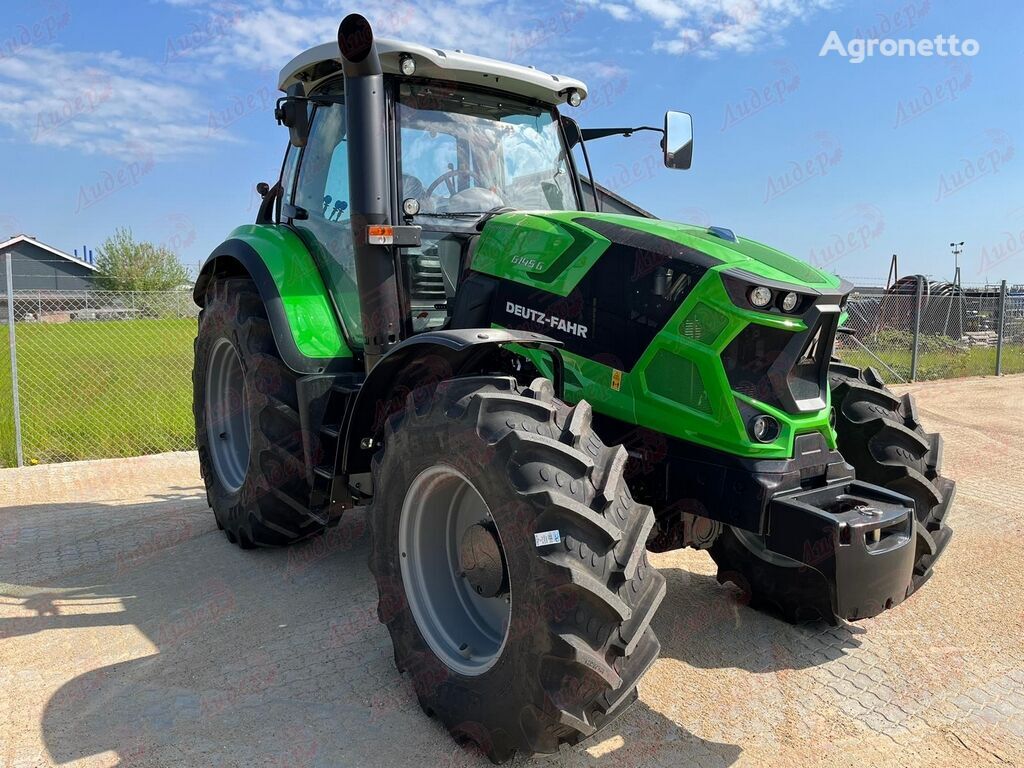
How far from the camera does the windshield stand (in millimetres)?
Answer: 3838

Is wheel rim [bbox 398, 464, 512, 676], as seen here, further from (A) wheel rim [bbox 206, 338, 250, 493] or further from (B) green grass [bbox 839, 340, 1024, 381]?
(B) green grass [bbox 839, 340, 1024, 381]

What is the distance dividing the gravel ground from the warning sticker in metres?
0.83

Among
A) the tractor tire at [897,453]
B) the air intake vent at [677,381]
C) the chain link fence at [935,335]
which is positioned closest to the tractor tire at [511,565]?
the air intake vent at [677,381]

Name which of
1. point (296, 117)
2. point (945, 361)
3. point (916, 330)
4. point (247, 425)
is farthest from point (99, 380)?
point (945, 361)

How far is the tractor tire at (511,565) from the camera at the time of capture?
228 centimetres

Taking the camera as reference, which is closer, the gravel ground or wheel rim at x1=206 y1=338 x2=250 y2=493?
the gravel ground

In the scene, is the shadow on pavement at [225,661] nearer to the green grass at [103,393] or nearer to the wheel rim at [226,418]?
the wheel rim at [226,418]

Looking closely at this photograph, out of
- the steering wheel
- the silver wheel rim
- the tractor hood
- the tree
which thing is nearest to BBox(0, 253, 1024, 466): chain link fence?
the steering wheel

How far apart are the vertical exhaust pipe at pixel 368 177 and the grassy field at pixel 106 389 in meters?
5.30

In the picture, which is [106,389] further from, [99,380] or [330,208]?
[330,208]

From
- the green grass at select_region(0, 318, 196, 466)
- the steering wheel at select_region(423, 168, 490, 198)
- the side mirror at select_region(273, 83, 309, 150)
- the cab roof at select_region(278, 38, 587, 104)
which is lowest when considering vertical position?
the green grass at select_region(0, 318, 196, 466)

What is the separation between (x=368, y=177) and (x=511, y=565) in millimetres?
1941

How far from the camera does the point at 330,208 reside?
14.1ft

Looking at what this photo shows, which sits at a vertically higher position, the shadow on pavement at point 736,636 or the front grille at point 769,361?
the front grille at point 769,361
